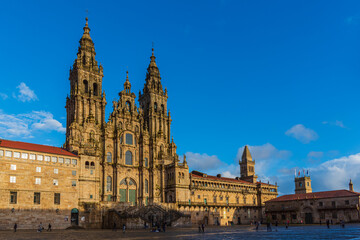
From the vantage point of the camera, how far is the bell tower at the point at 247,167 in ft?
372

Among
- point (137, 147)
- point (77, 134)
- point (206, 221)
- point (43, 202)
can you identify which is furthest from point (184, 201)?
point (43, 202)

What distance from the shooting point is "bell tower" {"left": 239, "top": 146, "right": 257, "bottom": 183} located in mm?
113425

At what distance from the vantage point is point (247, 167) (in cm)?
11438

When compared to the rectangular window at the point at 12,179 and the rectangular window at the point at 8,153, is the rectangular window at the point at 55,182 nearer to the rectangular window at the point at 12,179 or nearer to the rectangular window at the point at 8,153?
the rectangular window at the point at 12,179

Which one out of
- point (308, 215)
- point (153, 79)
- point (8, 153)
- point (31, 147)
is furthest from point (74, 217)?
point (308, 215)

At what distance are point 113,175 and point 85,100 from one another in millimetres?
18169

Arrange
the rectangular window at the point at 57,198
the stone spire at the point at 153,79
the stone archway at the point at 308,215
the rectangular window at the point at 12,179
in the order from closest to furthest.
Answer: the rectangular window at the point at 12,179 → the rectangular window at the point at 57,198 → the stone archway at the point at 308,215 → the stone spire at the point at 153,79

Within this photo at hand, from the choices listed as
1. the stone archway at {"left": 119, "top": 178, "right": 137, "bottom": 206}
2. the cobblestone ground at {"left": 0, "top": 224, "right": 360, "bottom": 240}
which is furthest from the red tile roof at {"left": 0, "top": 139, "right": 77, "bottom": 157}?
the stone archway at {"left": 119, "top": 178, "right": 137, "bottom": 206}

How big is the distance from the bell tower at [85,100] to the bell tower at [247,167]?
55.0 meters

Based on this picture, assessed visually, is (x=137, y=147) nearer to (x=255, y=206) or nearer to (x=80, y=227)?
(x=80, y=227)

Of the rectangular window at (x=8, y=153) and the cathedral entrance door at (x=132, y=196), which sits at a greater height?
the rectangular window at (x=8, y=153)

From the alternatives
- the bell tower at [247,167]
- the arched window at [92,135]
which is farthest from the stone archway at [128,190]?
the bell tower at [247,167]

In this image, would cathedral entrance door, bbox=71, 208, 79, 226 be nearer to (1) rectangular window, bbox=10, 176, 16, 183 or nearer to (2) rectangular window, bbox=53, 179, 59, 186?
(2) rectangular window, bbox=53, 179, 59, 186

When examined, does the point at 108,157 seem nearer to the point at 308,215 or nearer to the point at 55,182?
the point at 55,182
